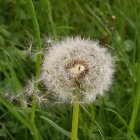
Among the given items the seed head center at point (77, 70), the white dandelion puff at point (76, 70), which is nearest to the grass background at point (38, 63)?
the white dandelion puff at point (76, 70)

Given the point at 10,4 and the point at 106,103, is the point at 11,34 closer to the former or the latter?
the point at 10,4

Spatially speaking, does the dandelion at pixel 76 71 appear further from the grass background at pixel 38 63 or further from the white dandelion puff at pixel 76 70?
the grass background at pixel 38 63

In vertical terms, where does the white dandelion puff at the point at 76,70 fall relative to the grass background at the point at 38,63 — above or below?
above

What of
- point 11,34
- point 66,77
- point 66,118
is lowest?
point 66,118

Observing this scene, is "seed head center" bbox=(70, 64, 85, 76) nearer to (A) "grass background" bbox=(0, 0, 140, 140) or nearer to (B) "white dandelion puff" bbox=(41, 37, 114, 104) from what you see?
(B) "white dandelion puff" bbox=(41, 37, 114, 104)

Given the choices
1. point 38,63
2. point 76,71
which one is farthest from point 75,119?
point 38,63

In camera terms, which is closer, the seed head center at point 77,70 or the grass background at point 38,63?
the seed head center at point 77,70

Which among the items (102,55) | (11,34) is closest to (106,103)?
(102,55)
